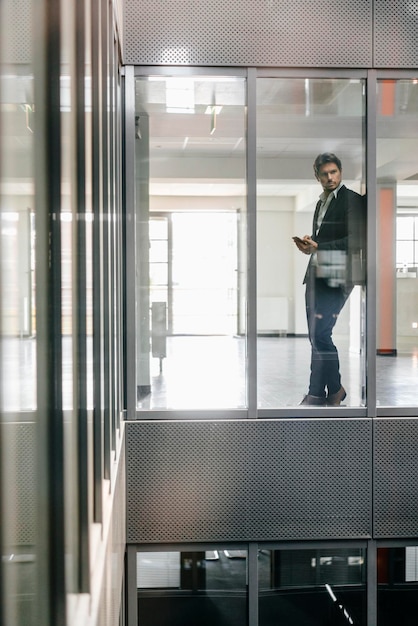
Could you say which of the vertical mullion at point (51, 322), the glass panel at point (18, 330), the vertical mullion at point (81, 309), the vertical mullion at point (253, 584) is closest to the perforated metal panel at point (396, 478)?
the vertical mullion at point (253, 584)

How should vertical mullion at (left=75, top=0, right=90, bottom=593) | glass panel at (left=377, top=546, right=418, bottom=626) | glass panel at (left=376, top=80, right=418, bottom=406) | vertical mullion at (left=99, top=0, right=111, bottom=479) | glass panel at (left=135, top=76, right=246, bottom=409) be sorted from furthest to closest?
glass panel at (left=377, top=546, right=418, bottom=626)
glass panel at (left=376, top=80, right=418, bottom=406)
glass panel at (left=135, top=76, right=246, bottom=409)
vertical mullion at (left=99, top=0, right=111, bottom=479)
vertical mullion at (left=75, top=0, right=90, bottom=593)

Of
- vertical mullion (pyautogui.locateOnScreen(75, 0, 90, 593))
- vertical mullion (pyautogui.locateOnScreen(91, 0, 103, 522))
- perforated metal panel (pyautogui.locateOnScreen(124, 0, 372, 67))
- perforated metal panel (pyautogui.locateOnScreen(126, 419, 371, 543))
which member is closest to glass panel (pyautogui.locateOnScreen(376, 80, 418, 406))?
perforated metal panel (pyautogui.locateOnScreen(124, 0, 372, 67))

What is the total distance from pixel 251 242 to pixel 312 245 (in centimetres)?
42

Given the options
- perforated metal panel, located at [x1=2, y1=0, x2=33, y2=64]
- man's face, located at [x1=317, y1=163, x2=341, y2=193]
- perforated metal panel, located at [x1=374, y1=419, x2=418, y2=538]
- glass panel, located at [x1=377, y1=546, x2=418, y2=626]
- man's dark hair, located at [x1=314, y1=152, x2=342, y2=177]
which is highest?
man's dark hair, located at [x1=314, y1=152, x2=342, y2=177]

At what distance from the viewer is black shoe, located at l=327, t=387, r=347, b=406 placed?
479cm

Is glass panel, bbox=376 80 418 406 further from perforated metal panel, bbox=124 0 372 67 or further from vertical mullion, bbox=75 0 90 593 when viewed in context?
vertical mullion, bbox=75 0 90 593

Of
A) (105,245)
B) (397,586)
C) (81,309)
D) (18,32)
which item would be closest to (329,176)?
(105,245)

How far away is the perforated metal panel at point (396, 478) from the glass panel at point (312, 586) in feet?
1.32

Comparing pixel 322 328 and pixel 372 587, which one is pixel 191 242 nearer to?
pixel 322 328

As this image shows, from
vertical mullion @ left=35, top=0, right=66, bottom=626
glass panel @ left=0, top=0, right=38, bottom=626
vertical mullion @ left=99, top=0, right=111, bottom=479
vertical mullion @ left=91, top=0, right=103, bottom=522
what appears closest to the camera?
glass panel @ left=0, top=0, right=38, bottom=626

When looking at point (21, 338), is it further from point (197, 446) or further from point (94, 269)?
point (197, 446)

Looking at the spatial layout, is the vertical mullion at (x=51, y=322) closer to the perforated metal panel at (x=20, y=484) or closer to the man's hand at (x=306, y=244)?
the perforated metal panel at (x=20, y=484)

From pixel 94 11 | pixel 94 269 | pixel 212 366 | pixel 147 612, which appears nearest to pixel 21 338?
pixel 94 269

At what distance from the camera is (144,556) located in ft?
15.6
